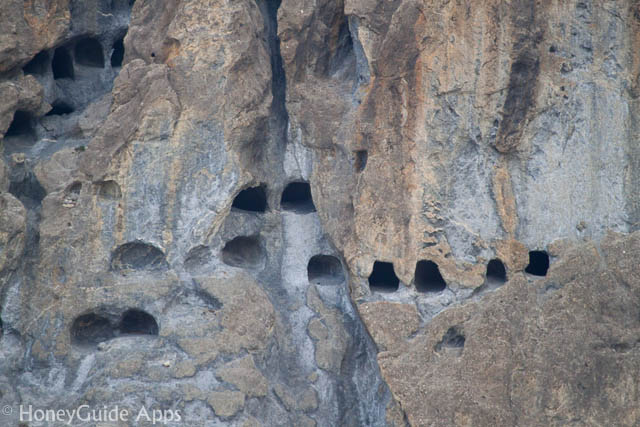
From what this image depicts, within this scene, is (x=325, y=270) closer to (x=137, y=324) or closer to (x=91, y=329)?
(x=137, y=324)

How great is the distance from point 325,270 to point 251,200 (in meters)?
1.25

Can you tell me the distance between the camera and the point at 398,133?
412 inches

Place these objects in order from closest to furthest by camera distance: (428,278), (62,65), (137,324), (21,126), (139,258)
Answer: (428,278)
(139,258)
(137,324)
(21,126)
(62,65)

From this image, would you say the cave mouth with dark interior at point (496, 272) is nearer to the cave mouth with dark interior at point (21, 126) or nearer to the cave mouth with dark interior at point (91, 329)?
the cave mouth with dark interior at point (91, 329)

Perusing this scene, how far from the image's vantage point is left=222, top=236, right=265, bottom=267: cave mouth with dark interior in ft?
38.0

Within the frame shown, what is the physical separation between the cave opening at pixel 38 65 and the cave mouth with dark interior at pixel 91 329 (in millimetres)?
3162

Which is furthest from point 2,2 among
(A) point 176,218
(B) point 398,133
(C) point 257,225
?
(B) point 398,133

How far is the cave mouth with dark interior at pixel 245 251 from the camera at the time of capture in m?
11.6

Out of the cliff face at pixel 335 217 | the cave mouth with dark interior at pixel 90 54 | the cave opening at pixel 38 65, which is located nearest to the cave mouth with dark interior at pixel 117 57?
the cave mouth with dark interior at pixel 90 54

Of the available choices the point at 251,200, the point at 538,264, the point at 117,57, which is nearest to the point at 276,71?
the point at 251,200

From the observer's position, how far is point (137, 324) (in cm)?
1115

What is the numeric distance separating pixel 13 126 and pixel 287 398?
4655 millimetres

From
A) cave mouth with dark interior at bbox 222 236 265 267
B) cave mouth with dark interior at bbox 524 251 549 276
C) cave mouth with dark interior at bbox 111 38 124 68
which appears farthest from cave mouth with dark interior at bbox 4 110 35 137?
cave mouth with dark interior at bbox 524 251 549 276

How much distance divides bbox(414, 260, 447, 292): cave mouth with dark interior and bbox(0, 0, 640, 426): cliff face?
1.4 inches
